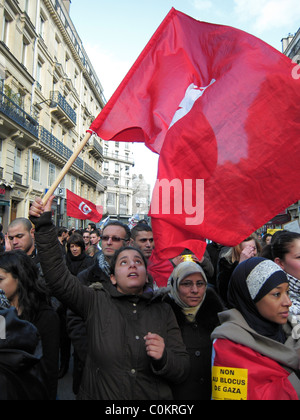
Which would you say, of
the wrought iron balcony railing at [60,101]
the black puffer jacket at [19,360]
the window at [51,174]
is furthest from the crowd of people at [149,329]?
the wrought iron balcony railing at [60,101]

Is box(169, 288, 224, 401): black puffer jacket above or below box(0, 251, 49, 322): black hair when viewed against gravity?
below

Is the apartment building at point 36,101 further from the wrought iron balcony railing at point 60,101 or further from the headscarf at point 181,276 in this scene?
the headscarf at point 181,276

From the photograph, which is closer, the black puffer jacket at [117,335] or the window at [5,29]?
the black puffer jacket at [117,335]

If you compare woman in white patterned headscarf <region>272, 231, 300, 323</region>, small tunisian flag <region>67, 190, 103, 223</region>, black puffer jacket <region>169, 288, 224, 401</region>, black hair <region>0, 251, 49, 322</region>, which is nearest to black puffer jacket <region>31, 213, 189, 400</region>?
black puffer jacket <region>169, 288, 224, 401</region>

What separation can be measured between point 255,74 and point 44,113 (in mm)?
22492

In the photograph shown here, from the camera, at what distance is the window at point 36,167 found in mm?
20898

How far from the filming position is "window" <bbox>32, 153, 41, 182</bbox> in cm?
2090

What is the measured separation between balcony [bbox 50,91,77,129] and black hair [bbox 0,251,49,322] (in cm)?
2305

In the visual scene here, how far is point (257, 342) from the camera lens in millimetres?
1749

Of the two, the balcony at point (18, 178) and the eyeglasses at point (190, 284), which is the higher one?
the balcony at point (18, 178)

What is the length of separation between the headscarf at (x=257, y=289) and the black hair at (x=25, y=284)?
4.34 feet

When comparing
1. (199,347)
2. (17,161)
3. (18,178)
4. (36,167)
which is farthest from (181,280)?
(36,167)

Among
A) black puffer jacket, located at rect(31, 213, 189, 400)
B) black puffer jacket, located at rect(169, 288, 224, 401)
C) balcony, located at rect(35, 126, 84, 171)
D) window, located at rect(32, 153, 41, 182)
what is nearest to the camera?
black puffer jacket, located at rect(31, 213, 189, 400)

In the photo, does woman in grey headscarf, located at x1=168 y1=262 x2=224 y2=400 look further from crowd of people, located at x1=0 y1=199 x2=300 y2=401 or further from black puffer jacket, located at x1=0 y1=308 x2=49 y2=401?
black puffer jacket, located at x1=0 y1=308 x2=49 y2=401
